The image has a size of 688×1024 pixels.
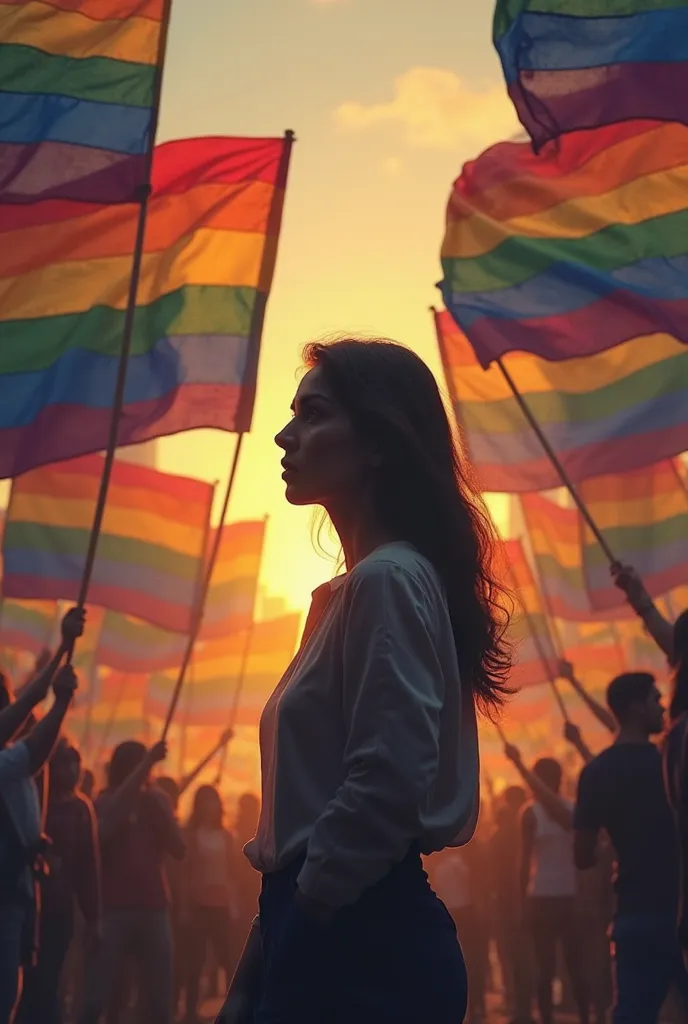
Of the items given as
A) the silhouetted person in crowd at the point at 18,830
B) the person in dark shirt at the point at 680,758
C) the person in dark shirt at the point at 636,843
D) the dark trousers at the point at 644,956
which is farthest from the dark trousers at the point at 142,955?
the person in dark shirt at the point at 680,758

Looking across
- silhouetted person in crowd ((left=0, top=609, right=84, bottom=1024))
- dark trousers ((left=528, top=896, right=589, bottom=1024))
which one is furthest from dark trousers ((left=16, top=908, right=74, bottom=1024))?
dark trousers ((left=528, top=896, right=589, bottom=1024))

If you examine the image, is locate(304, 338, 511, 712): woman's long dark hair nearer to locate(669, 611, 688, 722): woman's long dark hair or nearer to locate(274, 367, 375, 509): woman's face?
→ locate(274, 367, 375, 509): woman's face

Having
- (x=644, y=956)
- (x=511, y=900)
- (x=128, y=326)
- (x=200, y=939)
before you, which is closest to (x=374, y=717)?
(x=644, y=956)

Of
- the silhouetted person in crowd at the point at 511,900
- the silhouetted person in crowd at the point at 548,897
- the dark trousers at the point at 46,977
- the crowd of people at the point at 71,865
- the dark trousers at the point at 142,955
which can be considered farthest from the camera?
the silhouetted person in crowd at the point at 511,900

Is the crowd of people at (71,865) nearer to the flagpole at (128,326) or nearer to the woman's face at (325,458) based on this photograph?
the flagpole at (128,326)

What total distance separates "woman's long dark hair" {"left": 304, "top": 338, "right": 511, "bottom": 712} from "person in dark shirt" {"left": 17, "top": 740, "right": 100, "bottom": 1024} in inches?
217

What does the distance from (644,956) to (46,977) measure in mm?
3081

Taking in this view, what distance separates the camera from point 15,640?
18.4 metres

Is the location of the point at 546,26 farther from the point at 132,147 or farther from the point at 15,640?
the point at 15,640

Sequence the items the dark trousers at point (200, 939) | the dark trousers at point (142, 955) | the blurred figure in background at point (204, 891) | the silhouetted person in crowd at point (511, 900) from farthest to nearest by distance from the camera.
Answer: the dark trousers at point (200, 939) → the blurred figure in background at point (204, 891) → the silhouetted person in crowd at point (511, 900) → the dark trousers at point (142, 955)

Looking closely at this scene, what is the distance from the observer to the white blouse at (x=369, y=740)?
2281 millimetres

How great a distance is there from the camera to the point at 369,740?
232 centimetres

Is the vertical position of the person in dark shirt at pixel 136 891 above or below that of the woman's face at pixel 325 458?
above

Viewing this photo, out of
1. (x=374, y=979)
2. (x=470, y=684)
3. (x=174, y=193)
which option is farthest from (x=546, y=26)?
(x=374, y=979)
